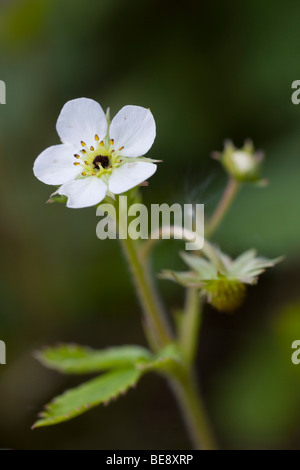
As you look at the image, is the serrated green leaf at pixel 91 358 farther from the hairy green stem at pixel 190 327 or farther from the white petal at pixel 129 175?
the white petal at pixel 129 175

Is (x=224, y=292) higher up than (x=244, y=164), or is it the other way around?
(x=244, y=164)

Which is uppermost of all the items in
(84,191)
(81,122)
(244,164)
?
(244,164)

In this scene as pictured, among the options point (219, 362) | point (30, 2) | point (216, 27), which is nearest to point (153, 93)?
point (216, 27)

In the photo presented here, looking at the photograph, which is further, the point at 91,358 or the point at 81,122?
the point at 91,358

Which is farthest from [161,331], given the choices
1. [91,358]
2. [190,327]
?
[91,358]

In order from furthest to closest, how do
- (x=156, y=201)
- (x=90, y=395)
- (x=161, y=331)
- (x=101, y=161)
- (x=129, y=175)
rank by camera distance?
1. (x=156, y=201)
2. (x=161, y=331)
3. (x=90, y=395)
4. (x=101, y=161)
5. (x=129, y=175)

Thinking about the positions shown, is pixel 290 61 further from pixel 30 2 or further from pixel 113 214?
pixel 113 214

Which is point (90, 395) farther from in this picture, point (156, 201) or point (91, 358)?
point (156, 201)
